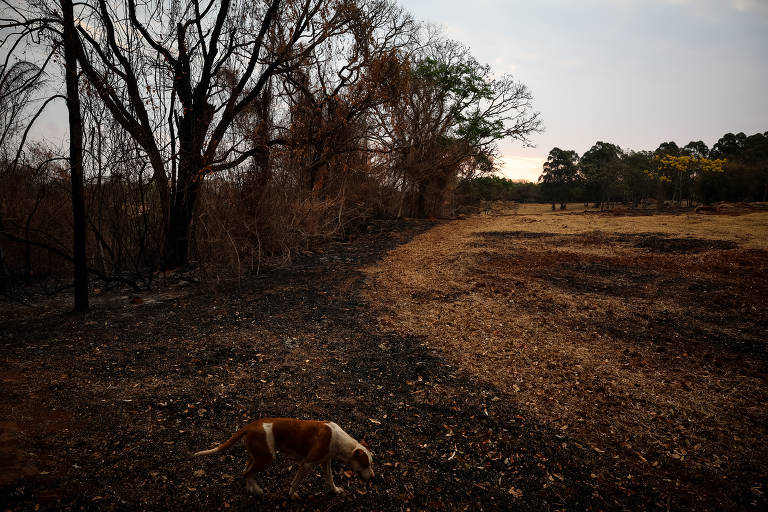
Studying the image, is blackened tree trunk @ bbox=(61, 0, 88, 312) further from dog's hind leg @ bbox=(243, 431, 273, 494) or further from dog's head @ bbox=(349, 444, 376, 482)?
dog's head @ bbox=(349, 444, 376, 482)

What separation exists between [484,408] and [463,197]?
22.3 m

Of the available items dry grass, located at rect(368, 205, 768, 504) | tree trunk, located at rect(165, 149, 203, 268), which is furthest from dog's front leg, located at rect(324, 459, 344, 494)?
tree trunk, located at rect(165, 149, 203, 268)

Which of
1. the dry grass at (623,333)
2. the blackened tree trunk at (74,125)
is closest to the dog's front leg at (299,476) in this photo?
the dry grass at (623,333)

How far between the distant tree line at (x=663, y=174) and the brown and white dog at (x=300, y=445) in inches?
1351

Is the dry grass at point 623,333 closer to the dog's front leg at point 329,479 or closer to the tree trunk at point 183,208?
the dog's front leg at point 329,479

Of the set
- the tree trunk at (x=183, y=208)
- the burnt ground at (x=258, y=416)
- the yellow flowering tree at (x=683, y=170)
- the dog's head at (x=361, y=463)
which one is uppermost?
the yellow flowering tree at (x=683, y=170)

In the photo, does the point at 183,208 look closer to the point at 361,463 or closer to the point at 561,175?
the point at 361,463

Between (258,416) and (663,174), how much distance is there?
39.3 meters

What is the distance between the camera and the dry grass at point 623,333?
335cm

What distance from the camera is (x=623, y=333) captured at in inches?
217

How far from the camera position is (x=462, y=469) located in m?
2.91

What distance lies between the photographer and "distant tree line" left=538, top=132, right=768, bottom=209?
27594 mm

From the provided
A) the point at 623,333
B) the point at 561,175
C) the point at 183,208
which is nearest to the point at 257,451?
the point at 623,333

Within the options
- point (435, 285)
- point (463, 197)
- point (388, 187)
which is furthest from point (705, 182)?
point (435, 285)
